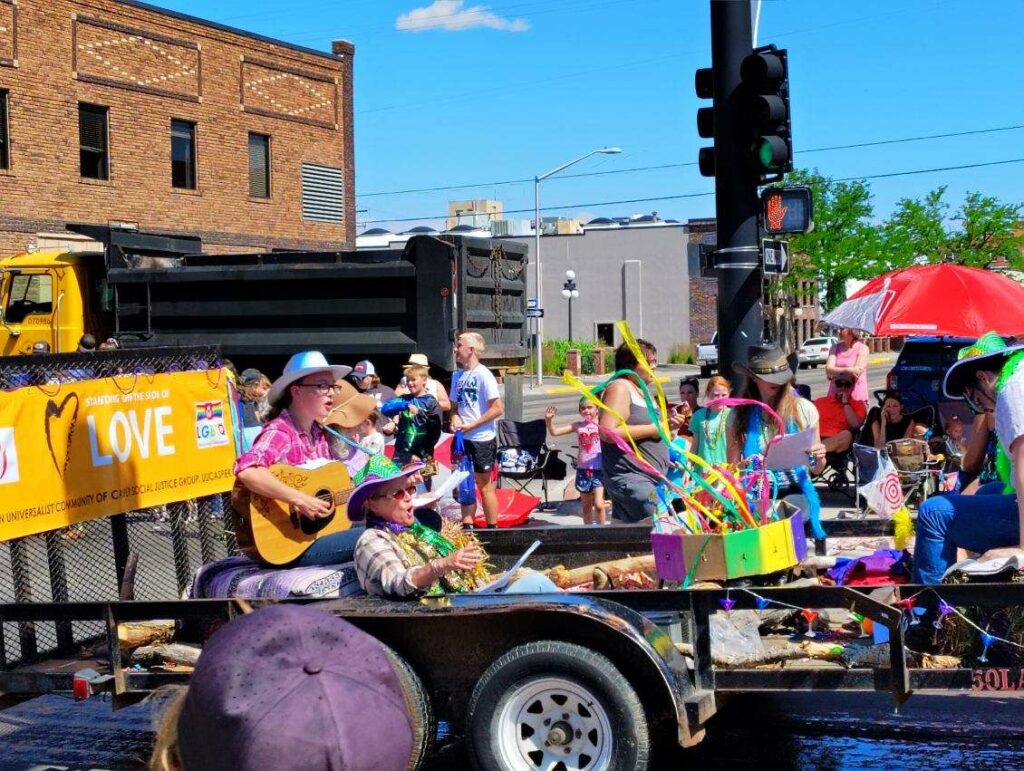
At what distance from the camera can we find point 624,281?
7212 centimetres

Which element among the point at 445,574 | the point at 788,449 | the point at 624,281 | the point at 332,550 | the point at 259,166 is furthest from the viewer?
the point at 624,281

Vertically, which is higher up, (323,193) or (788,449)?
(323,193)

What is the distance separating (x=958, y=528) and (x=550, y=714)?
6.31 ft

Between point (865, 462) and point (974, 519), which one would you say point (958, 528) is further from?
point (865, 462)

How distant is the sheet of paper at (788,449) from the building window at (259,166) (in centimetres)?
2784

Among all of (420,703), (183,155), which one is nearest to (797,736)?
(420,703)

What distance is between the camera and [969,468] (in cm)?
700

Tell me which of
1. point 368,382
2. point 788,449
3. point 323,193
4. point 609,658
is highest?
point 323,193

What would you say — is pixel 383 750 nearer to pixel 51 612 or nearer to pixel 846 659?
pixel 846 659

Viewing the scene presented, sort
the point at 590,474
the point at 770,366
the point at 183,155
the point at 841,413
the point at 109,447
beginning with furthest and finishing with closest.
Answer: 1. the point at 183,155
2. the point at 841,413
3. the point at 590,474
4. the point at 770,366
5. the point at 109,447

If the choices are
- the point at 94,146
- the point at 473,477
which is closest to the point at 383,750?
the point at 473,477

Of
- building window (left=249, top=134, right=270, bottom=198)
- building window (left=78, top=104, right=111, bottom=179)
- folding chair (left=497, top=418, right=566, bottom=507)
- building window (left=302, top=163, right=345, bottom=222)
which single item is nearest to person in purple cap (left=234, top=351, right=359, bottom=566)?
folding chair (left=497, top=418, right=566, bottom=507)

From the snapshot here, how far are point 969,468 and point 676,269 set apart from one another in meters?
65.8

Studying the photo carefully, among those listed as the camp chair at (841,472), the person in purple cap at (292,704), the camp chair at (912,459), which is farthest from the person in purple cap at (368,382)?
the person in purple cap at (292,704)
